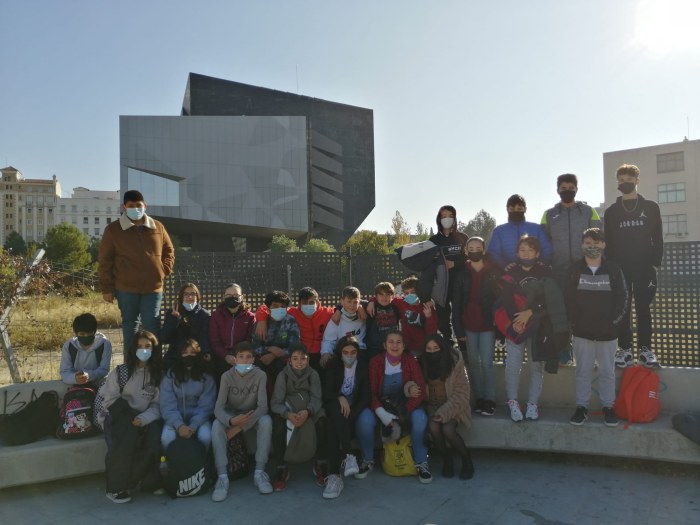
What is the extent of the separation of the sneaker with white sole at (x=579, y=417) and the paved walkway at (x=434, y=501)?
428 millimetres

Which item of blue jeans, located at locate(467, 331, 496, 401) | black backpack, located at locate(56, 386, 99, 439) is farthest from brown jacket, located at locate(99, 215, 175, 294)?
blue jeans, located at locate(467, 331, 496, 401)

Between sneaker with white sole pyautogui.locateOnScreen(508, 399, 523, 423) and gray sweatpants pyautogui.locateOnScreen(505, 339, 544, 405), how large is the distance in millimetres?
58

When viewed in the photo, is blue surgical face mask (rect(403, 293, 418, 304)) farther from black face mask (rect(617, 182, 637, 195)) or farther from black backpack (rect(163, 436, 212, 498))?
black backpack (rect(163, 436, 212, 498))

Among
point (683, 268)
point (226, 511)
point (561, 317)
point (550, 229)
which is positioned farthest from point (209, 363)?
point (683, 268)

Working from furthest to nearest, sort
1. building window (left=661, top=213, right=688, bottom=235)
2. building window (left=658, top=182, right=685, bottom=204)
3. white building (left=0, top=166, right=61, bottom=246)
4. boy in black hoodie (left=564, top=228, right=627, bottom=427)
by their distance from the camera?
1. white building (left=0, top=166, right=61, bottom=246)
2. building window (left=661, top=213, right=688, bottom=235)
3. building window (left=658, top=182, right=685, bottom=204)
4. boy in black hoodie (left=564, top=228, right=627, bottom=427)

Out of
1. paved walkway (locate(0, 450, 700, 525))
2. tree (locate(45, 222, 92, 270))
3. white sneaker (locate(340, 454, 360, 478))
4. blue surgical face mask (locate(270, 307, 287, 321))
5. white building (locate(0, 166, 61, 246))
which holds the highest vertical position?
white building (locate(0, 166, 61, 246))

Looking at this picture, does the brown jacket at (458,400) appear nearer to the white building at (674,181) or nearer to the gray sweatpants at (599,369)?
the gray sweatpants at (599,369)

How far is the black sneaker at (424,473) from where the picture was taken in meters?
4.45

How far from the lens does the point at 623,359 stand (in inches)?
207

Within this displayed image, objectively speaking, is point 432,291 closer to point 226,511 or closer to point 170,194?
point 226,511

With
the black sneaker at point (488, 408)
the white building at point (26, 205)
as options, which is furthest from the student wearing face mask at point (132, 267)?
the white building at point (26, 205)

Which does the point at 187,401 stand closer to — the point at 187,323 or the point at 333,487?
the point at 187,323

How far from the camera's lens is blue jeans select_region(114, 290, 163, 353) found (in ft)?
18.0

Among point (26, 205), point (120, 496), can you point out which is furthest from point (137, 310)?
point (26, 205)
